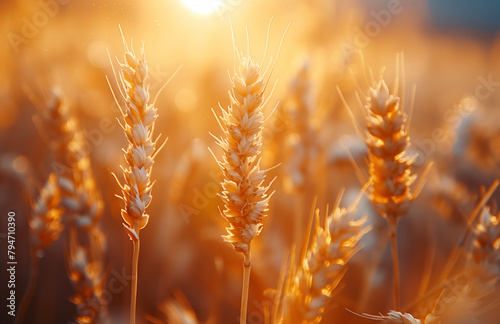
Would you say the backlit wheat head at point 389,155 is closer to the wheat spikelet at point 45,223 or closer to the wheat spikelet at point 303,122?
the wheat spikelet at point 303,122

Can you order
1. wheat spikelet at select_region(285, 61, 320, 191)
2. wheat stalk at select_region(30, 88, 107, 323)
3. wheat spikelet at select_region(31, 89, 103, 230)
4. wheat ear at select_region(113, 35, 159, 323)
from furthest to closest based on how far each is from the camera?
wheat spikelet at select_region(285, 61, 320, 191)
wheat spikelet at select_region(31, 89, 103, 230)
wheat stalk at select_region(30, 88, 107, 323)
wheat ear at select_region(113, 35, 159, 323)

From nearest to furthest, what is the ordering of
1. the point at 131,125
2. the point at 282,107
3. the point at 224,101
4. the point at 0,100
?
the point at 131,125, the point at 282,107, the point at 0,100, the point at 224,101

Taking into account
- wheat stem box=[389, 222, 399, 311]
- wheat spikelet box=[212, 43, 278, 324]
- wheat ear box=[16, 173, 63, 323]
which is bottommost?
wheat ear box=[16, 173, 63, 323]

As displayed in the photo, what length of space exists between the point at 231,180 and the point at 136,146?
0.18 metres

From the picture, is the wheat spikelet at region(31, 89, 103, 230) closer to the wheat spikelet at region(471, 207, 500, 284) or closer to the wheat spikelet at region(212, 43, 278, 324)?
the wheat spikelet at region(212, 43, 278, 324)

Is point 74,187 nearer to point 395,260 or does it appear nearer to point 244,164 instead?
point 244,164

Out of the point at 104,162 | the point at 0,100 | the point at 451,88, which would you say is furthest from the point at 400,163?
the point at 451,88

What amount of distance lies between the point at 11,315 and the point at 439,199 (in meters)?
1.52

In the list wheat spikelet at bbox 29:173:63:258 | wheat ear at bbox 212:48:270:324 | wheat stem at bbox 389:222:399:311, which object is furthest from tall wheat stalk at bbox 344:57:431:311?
wheat spikelet at bbox 29:173:63:258

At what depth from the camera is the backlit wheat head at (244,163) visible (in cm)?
64

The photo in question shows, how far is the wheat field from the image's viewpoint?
666 mm

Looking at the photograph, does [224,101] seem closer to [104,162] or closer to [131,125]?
[104,162]

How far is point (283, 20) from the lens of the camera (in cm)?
212

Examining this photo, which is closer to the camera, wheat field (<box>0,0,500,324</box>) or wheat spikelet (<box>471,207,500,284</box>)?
wheat field (<box>0,0,500,324</box>)
